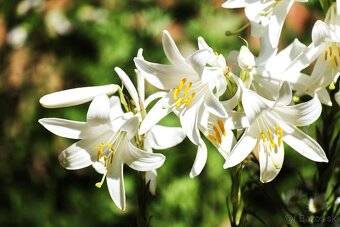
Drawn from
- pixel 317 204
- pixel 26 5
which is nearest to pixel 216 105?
pixel 317 204

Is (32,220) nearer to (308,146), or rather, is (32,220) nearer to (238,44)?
(238,44)

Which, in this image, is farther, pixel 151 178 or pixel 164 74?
pixel 151 178

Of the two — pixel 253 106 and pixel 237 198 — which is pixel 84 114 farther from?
pixel 253 106

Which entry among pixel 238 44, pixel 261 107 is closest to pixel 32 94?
pixel 238 44

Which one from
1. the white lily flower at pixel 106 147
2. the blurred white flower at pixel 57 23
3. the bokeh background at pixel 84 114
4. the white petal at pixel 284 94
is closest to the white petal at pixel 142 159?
the white lily flower at pixel 106 147

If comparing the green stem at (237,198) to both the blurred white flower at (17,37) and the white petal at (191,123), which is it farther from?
the blurred white flower at (17,37)

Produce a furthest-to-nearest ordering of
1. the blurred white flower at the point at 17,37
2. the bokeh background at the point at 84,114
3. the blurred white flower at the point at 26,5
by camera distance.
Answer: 1. the blurred white flower at the point at 17,37
2. the blurred white flower at the point at 26,5
3. the bokeh background at the point at 84,114

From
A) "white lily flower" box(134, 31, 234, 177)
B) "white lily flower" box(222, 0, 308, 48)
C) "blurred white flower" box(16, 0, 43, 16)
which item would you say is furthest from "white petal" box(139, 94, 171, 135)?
"blurred white flower" box(16, 0, 43, 16)
